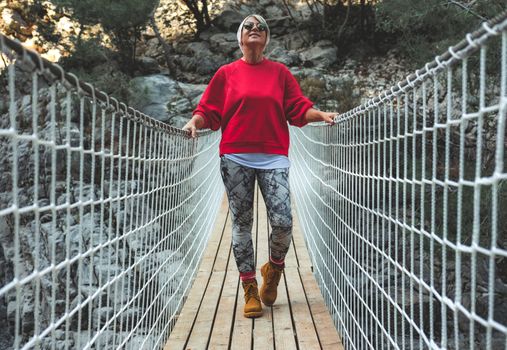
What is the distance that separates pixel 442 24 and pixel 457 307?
271 inches

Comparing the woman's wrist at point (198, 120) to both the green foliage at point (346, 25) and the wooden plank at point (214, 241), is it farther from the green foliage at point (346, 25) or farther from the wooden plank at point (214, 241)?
the green foliage at point (346, 25)

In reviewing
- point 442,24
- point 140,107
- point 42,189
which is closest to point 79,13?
point 140,107

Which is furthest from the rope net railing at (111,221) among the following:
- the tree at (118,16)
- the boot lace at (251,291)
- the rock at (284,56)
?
the rock at (284,56)

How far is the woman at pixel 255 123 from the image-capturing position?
6.59ft

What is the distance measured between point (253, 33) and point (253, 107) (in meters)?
0.29

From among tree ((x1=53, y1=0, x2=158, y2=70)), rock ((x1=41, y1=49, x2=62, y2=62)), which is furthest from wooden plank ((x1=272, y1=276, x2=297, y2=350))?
rock ((x1=41, y1=49, x2=62, y2=62))

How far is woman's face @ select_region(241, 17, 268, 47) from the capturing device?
2.04 meters

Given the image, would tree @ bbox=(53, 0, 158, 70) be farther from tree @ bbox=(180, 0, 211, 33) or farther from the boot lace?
the boot lace

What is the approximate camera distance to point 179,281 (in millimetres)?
2408

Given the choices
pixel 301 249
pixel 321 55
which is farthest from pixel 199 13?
pixel 301 249

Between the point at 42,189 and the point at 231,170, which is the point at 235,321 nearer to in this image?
the point at 231,170

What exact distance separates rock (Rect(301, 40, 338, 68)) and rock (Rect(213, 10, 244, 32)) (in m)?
2.10

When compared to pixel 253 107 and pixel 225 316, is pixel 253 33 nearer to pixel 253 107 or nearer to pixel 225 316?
pixel 253 107

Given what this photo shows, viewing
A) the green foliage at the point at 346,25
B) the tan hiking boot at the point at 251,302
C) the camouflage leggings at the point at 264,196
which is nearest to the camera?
the camouflage leggings at the point at 264,196
